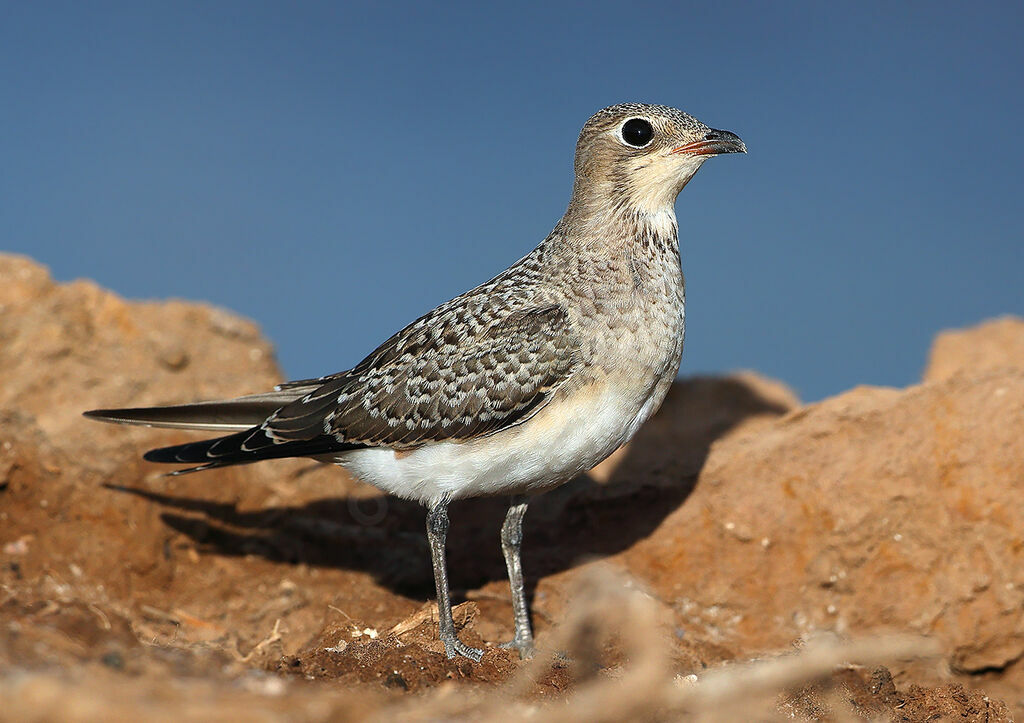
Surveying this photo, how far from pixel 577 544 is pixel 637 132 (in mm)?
3699

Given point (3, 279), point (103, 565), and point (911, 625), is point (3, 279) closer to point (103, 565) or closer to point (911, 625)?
point (103, 565)

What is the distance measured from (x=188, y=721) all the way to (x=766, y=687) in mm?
1989

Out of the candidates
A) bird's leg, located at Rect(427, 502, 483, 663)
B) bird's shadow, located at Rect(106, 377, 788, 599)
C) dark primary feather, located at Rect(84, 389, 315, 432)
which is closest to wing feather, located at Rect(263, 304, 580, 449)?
dark primary feather, located at Rect(84, 389, 315, 432)

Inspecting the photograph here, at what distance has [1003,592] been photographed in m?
7.12

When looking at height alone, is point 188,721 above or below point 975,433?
below

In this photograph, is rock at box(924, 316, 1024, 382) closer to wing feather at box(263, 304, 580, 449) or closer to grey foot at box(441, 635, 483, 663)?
wing feather at box(263, 304, 580, 449)

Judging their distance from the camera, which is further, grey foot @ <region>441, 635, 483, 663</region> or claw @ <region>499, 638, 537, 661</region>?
claw @ <region>499, 638, 537, 661</region>

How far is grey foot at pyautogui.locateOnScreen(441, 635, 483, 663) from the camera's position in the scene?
5.86 meters

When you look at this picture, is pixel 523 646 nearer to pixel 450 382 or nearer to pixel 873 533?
pixel 450 382

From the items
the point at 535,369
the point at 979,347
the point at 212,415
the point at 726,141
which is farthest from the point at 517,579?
the point at 979,347

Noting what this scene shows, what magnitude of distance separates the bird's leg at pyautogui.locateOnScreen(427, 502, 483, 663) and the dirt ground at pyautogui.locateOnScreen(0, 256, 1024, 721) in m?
0.16

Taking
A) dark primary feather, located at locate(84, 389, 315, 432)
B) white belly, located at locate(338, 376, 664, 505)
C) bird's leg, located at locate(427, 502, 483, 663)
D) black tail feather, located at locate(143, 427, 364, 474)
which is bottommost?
bird's leg, located at locate(427, 502, 483, 663)

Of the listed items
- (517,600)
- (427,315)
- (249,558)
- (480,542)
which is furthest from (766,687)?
(249,558)

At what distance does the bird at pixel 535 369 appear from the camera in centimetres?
604
